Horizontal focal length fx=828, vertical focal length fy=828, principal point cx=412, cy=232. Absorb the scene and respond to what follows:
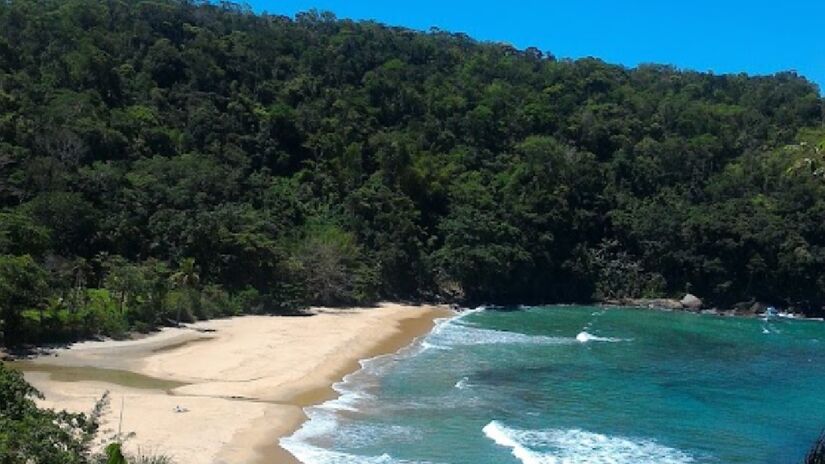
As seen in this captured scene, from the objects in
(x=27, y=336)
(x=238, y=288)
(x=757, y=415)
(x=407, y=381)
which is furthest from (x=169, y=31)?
(x=757, y=415)

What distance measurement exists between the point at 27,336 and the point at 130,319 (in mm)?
6746

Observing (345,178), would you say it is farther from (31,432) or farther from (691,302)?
(31,432)

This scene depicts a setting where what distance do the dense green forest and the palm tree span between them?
0.43ft

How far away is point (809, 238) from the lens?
77.0 meters

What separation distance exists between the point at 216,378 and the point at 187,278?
1683cm

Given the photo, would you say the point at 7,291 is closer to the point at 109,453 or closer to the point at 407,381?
the point at 407,381

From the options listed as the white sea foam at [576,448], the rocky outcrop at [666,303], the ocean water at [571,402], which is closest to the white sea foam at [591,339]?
the ocean water at [571,402]

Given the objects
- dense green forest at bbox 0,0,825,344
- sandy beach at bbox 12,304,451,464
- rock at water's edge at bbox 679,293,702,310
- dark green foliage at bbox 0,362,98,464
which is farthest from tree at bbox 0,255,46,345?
rock at water's edge at bbox 679,293,702,310

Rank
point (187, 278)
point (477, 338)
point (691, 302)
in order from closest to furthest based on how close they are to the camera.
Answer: point (187, 278) < point (477, 338) < point (691, 302)

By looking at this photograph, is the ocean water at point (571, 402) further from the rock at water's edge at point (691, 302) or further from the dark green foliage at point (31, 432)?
the rock at water's edge at point (691, 302)

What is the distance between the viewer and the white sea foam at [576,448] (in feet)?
78.1

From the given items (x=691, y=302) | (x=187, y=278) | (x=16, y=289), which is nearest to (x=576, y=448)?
(x=16, y=289)

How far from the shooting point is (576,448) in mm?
25000

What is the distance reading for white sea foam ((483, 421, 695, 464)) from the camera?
23.8 m
